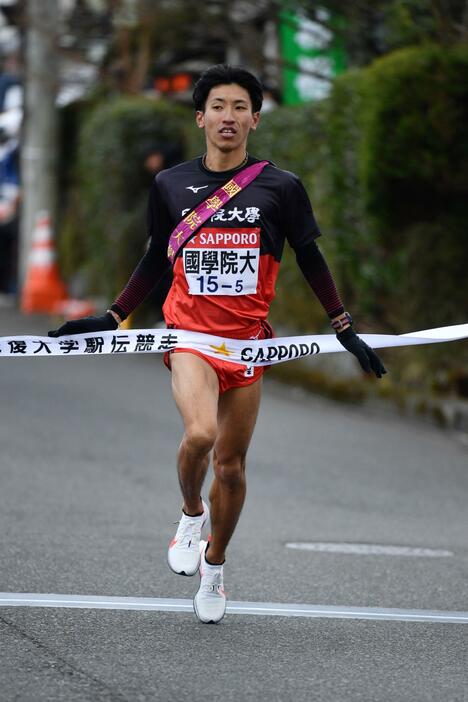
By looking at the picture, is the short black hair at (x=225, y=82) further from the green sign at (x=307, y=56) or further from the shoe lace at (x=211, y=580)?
the green sign at (x=307, y=56)

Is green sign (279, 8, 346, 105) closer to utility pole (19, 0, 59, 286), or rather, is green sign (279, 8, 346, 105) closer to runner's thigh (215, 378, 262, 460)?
utility pole (19, 0, 59, 286)

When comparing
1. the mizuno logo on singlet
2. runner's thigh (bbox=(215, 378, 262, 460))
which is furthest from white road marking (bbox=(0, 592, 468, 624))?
the mizuno logo on singlet

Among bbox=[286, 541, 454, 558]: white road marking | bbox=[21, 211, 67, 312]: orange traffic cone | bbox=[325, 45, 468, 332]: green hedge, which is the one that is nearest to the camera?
bbox=[286, 541, 454, 558]: white road marking

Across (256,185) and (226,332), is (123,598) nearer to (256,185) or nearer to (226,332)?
(226,332)

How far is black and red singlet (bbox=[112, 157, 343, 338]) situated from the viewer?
586 centimetres

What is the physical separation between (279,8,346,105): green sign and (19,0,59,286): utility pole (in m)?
7.92

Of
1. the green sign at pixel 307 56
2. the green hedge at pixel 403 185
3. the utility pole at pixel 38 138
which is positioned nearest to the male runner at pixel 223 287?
the green hedge at pixel 403 185

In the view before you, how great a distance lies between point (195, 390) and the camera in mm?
5797

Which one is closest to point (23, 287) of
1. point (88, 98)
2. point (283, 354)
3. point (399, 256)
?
point (88, 98)

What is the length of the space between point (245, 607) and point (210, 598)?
441 millimetres

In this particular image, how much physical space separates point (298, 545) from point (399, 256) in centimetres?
658

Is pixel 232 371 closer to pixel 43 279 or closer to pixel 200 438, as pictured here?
pixel 200 438

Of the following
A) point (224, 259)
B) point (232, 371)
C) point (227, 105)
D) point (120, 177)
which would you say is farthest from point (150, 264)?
point (120, 177)

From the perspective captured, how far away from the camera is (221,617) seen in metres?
5.93
